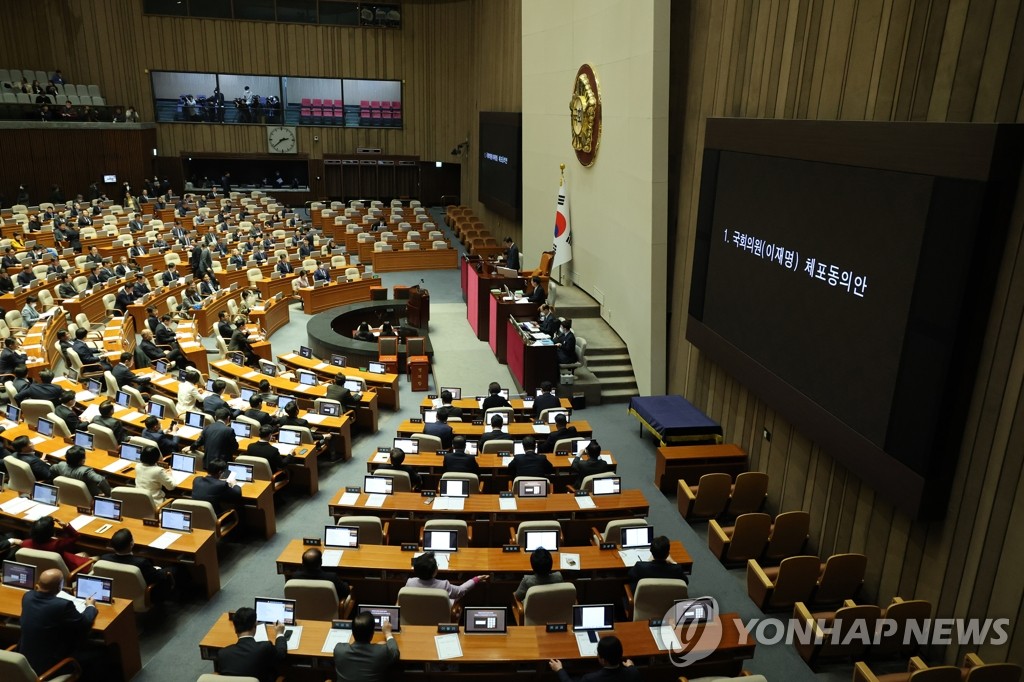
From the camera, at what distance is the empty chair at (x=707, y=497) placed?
877 centimetres

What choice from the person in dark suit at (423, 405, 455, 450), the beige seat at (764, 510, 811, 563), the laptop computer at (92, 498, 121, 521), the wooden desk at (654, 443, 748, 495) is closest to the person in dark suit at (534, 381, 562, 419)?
the person in dark suit at (423, 405, 455, 450)

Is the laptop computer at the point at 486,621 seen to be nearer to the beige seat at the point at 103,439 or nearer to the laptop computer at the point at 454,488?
the laptop computer at the point at 454,488

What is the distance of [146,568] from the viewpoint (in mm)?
6586

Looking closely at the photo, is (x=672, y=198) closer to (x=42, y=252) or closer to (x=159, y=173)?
(x=42, y=252)

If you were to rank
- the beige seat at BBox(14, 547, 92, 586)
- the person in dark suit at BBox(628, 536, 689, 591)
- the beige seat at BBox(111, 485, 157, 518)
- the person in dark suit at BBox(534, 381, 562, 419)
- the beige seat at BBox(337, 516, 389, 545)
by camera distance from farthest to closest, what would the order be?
the person in dark suit at BBox(534, 381, 562, 419) → the beige seat at BBox(111, 485, 157, 518) → the beige seat at BBox(337, 516, 389, 545) → the person in dark suit at BBox(628, 536, 689, 591) → the beige seat at BBox(14, 547, 92, 586)

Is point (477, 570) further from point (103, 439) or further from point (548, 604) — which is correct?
point (103, 439)

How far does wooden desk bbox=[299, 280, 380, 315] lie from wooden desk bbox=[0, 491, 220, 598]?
37.3ft

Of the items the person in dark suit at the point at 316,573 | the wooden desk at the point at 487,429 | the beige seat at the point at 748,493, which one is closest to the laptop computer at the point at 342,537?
the person in dark suit at the point at 316,573

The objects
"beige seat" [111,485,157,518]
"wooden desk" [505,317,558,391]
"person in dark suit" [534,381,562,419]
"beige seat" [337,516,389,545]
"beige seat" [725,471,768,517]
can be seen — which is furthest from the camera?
"wooden desk" [505,317,558,391]

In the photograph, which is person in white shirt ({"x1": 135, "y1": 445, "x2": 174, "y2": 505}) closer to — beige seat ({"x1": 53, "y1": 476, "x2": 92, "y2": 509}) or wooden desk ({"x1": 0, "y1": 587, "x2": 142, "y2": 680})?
beige seat ({"x1": 53, "y1": 476, "x2": 92, "y2": 509})

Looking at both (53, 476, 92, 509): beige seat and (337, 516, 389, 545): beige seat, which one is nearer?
(337, 516, 389, 545): beige seat

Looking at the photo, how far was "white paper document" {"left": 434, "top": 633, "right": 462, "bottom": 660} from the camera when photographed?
532 cm

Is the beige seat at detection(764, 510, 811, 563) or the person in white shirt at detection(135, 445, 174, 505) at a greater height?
the person in white shirt at detection(135, 445, 174, 505)

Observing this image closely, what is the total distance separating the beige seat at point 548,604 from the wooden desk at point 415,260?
18062 mm
